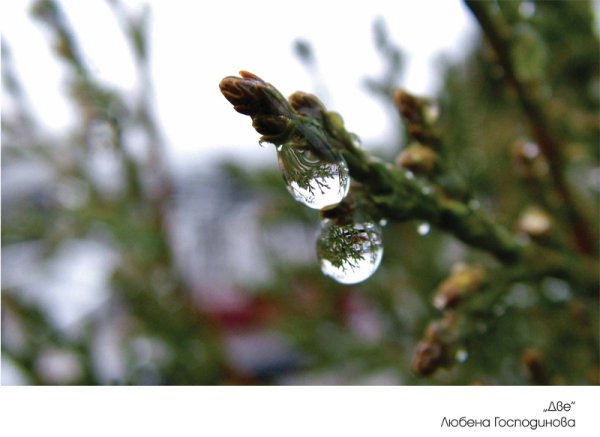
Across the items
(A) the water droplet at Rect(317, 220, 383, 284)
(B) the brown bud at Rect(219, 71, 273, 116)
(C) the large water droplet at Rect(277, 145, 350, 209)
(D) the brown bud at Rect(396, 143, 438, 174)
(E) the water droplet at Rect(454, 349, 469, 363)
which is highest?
(D) the brown bud at Rect(396, 143, 438, 174)

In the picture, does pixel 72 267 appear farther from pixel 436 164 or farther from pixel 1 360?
pixel 436 164

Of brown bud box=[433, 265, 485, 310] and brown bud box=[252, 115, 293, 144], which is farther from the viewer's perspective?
brown bud box=[433, 265, 485, 310]

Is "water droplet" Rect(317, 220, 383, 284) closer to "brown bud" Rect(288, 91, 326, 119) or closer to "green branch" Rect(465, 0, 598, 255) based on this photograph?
"brown bud" Rect(288, 91, 326, 119)

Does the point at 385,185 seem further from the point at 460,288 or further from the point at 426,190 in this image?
the point at 460,288

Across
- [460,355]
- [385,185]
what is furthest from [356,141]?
[460,355]

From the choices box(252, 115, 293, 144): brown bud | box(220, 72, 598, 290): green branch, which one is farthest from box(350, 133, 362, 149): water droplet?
box(252, 115, 293, 144): brown bud
